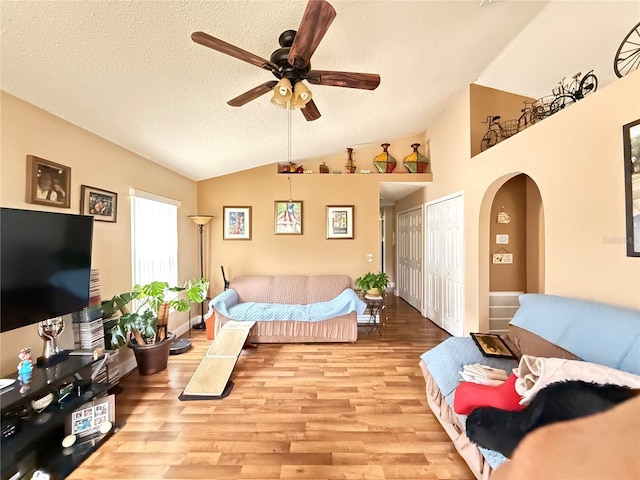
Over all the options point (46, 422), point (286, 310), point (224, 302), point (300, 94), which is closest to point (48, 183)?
point (46, 422)

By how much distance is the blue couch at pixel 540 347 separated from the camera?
1.32m

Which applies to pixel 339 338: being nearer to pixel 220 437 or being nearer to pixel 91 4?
pixel 220 437

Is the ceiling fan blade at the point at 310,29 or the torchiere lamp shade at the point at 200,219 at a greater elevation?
the ceiling fan blade at the point at 310,29

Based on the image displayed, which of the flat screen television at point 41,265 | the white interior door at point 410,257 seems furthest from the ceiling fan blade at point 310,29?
the white interior door at point 410,257

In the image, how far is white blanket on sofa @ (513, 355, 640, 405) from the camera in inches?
42.3

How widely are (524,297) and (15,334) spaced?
3.83 metres

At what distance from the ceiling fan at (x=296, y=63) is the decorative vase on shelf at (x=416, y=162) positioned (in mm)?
2894

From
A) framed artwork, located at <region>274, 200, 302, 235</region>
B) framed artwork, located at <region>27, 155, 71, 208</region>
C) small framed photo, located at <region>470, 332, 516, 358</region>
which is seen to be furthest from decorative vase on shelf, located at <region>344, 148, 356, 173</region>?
framed artwork, located at <region>27, 155, 71, 208</region>

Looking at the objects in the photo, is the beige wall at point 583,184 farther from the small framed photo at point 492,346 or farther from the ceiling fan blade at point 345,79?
the ceiling fan blade at point 345,79

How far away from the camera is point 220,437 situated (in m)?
1.80

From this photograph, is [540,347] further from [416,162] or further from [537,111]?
[416,162]

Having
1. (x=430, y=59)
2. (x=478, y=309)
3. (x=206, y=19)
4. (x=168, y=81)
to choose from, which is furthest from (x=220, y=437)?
(x=430, y=59)

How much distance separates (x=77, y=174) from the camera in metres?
2.18

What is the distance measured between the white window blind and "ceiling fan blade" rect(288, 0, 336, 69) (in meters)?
2.47
